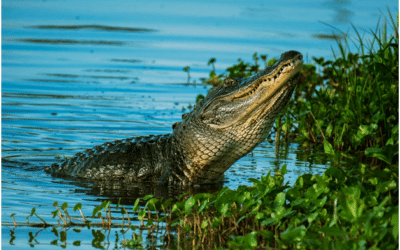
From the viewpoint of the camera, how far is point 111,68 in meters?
12.8

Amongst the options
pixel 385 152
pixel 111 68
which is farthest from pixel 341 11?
pixel 385 152

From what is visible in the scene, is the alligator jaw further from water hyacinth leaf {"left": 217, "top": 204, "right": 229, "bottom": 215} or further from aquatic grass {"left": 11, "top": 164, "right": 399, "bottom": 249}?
water hyacinth leaf {"left": 217, "top": 204, "right": 229, "bottom": 215}

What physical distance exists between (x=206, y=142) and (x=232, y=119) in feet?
1.15

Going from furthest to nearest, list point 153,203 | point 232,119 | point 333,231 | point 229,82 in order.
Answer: point 229,82 < point 232,119 < point 153,203 < point 333,231

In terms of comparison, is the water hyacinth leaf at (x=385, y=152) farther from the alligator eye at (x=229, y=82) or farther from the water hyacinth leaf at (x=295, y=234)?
the alligator eye at (x=229, y=82)

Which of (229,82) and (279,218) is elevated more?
(229,82)

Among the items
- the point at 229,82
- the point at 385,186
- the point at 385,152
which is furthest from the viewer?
the point at 229,82

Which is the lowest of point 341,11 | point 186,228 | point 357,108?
point 186,228

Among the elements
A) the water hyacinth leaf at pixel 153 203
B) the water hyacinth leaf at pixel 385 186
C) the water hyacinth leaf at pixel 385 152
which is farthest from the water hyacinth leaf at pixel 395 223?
the water hyacinth leaf at pixel 153 203

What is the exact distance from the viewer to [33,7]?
20688 millimetres

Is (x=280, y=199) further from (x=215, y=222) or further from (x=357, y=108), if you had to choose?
(x=357, y=108)

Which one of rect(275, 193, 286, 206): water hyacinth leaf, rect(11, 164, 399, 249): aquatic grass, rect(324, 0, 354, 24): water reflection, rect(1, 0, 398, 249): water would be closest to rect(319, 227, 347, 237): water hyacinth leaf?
rect(11, 164, 399, 249): aquatic grass

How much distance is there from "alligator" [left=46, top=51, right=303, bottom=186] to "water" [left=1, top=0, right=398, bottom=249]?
1.09 feet

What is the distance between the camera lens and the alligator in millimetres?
5754
